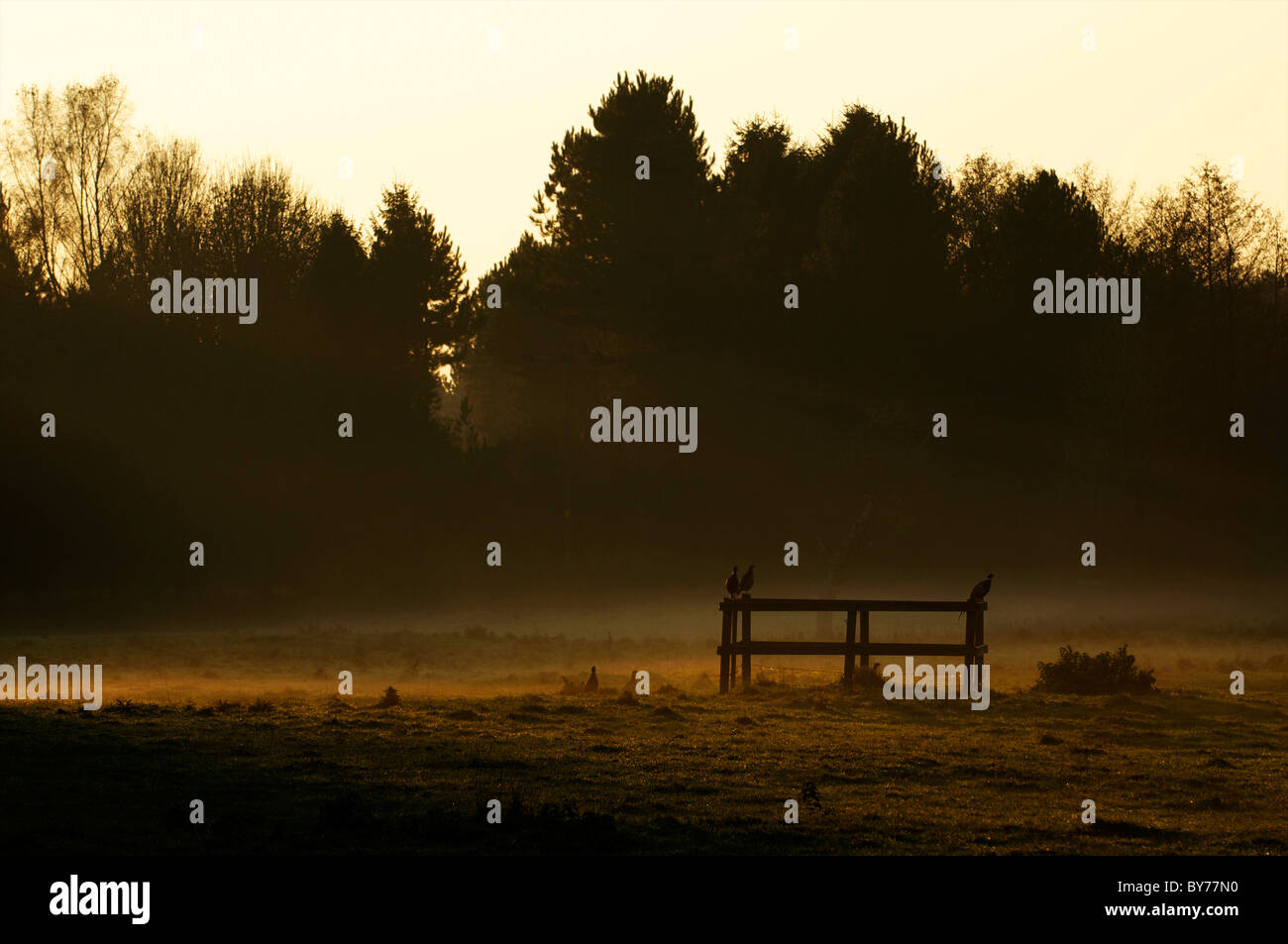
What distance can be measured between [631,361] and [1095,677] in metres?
39.1

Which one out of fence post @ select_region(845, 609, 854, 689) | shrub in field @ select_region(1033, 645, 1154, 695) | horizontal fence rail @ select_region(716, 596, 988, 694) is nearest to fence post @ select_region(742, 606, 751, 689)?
horizontal fence rail @ select_region(716, 596, 988, 694)

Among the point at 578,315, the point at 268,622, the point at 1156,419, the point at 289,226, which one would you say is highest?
the point at 289,226

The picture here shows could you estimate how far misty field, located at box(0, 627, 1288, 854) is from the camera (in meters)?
12.3

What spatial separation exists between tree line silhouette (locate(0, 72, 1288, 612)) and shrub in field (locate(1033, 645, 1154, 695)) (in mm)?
34367

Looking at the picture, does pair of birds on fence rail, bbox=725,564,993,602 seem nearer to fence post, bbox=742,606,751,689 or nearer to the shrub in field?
fence post, bbox=742,606,751,689

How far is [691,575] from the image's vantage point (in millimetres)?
64625

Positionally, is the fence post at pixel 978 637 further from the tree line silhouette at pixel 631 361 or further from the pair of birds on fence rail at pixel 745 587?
the tree line silhouette at pixel 631 361

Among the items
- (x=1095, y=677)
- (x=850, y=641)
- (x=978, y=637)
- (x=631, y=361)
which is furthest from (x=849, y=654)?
(x=631, y=361)

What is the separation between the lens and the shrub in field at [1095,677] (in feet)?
85.0

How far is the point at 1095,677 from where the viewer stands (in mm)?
26172

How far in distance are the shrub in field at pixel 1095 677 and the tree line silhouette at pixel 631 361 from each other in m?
34.4
